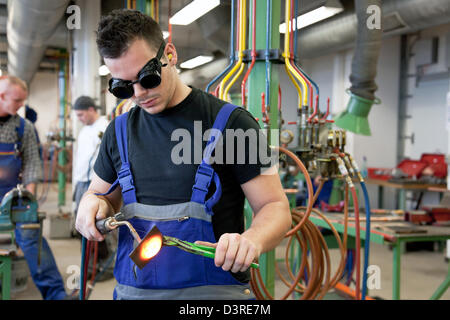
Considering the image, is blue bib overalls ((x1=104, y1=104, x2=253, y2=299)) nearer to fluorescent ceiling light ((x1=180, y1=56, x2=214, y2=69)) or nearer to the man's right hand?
the man's right hand

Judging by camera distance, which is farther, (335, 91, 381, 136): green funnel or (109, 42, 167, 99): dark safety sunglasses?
(335, 91, 381, 136): green funnel

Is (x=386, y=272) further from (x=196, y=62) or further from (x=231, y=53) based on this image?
(x=196, y=62)

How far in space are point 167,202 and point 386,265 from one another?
12.6 feet

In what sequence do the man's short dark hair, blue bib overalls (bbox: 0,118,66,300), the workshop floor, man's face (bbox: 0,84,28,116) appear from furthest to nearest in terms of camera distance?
the workshop floor → blue bib overalls (bbox: 0,118,66,300) → man's face (bbox: 0,84,28,116) → the man's short dark hair

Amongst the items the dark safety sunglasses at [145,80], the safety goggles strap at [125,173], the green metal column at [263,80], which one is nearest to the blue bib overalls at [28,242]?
the green metal column at [263,80]

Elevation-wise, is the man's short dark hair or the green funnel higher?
the man's short dark hair

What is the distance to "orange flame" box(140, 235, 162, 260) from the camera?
0.83 metres

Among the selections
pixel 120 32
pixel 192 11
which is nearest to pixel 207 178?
pixel 120 32

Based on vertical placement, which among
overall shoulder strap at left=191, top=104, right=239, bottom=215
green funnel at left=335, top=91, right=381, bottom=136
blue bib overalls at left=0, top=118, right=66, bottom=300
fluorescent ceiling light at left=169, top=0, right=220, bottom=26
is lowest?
blue bib overalls at left=0, top=118, right=66, bottom=300

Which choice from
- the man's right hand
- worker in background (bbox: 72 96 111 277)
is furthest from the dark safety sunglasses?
worker in background (bbox: 72 96 111 277)

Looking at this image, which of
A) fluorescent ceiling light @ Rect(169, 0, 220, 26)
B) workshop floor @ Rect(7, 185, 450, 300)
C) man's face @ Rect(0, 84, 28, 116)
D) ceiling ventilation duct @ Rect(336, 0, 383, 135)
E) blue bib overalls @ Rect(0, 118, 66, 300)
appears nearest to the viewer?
fluorescent ceiling light @ Rect(169, 0, 220, 26)

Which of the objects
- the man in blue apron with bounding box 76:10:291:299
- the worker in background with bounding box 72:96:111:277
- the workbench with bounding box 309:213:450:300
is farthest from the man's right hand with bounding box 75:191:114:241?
the worker in background with bounding box 72:96:111:277

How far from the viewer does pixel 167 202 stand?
3.49 ft

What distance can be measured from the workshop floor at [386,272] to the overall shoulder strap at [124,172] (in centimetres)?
213
